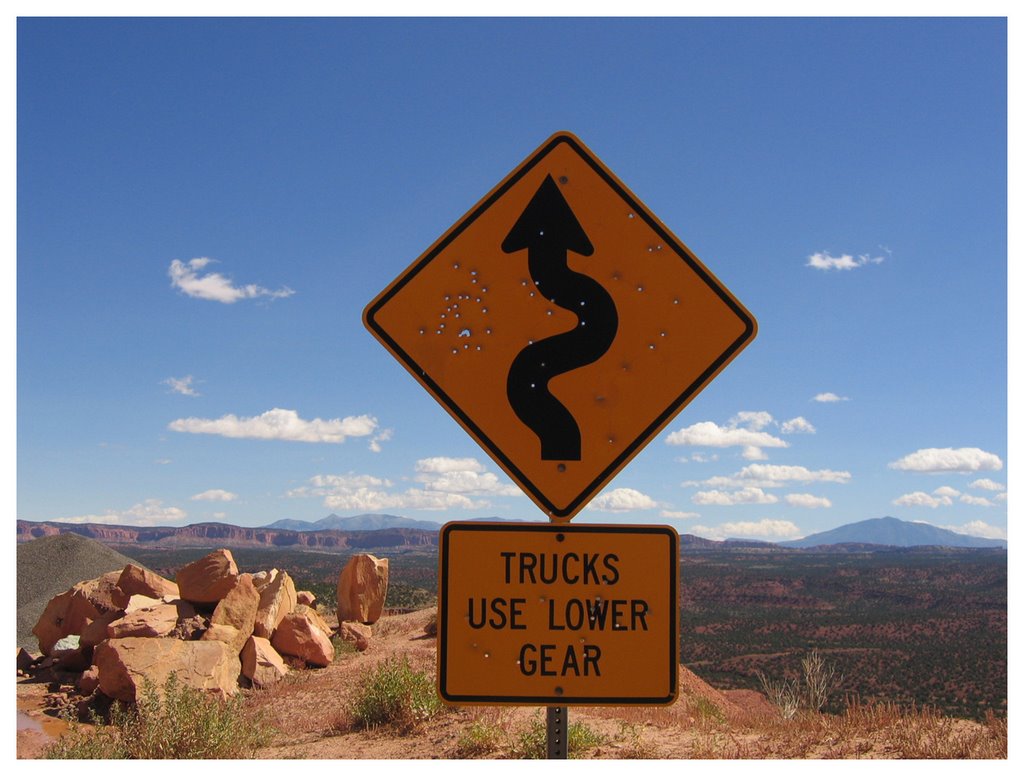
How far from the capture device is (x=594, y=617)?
259cm

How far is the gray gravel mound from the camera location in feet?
80.1

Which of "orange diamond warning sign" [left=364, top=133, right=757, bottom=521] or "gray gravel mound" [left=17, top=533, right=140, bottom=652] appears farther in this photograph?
"gray gravel mound" [left=17, top=533, right=140, bottom=652]

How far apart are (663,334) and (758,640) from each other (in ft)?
133

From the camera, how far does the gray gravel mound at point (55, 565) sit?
24.4 m

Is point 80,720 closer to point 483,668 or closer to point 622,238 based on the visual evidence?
point 483,668

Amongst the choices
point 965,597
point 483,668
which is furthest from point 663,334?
point 965,597

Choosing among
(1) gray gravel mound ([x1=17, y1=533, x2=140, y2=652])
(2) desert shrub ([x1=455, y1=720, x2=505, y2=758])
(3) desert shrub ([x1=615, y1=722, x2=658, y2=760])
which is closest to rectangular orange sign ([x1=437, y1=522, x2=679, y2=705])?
(3) desert shrub ([x1=615, y1=722, x2=658, y2=760])

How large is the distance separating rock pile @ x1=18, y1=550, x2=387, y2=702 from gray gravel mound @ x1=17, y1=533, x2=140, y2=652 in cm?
904

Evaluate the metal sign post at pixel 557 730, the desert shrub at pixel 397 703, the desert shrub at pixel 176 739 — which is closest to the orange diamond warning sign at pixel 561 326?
the metal sign post at pixel 557 730

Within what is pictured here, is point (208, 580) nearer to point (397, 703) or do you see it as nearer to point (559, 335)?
point (397, 703)

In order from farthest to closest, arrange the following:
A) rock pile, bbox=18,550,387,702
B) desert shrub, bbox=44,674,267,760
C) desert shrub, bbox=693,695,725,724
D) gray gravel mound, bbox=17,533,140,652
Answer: gray gravel mound, bbox=17,533,140,652 → rock pile, bbox=18,550,387,702 → desert shrub, bbox=693,695,725,724 → desert shrub, bbox=44,674,267,760

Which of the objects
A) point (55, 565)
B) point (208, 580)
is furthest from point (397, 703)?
point (55, 565)

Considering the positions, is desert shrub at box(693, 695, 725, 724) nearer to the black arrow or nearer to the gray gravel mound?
the black arrow

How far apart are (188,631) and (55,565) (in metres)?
16.2
